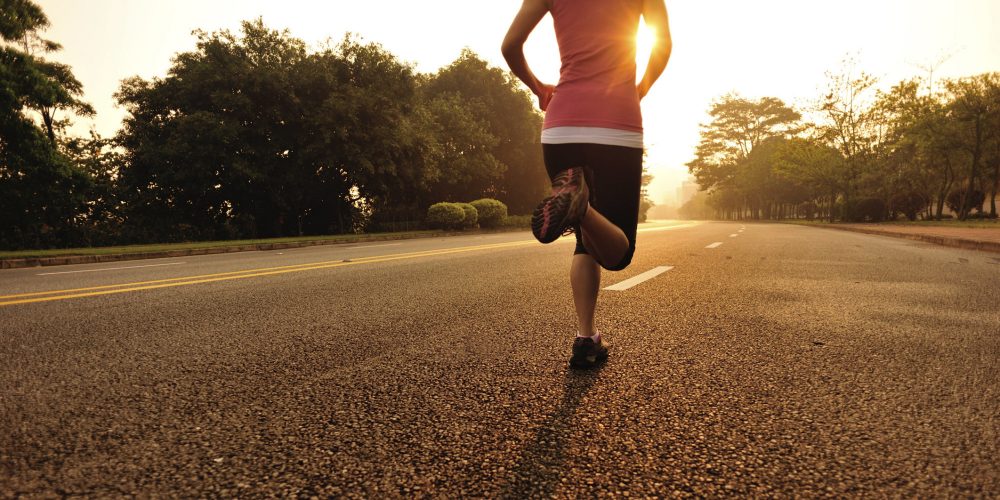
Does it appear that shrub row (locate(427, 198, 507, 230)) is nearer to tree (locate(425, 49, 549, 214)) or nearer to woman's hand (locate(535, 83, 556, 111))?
tree (locate(425, 49, 549, 214))

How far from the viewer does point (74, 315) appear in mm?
3666

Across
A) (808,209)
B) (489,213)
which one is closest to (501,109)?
(489,213)

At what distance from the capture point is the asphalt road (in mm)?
1341

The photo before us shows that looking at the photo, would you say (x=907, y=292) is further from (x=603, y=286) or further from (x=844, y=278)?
(x=603, y=286)

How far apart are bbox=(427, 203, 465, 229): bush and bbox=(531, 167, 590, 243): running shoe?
2284 centimetres

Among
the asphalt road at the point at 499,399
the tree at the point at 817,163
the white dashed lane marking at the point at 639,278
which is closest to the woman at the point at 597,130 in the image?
the asphalt road at the point at 499,399

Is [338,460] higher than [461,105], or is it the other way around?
[461,105]

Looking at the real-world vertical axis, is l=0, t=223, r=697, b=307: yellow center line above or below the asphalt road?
above

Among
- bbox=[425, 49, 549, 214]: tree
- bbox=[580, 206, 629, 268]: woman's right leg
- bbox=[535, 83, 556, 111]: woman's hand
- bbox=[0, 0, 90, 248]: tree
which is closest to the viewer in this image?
bbox=[580, 206, 629, 268]: woman's right leg

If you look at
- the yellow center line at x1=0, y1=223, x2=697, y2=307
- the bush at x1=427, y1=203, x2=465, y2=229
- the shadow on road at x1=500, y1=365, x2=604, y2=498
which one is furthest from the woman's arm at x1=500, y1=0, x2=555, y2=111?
the bush at x1=427, y1=203, x2=465, y2=229

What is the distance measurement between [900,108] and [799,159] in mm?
6674

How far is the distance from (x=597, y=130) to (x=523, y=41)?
640 mm

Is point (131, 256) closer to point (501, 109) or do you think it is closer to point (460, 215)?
point (460, 215)

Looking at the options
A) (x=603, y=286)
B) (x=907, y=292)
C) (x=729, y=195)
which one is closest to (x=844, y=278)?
(x=907, y=292)
